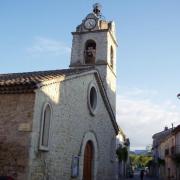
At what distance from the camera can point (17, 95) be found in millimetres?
11406

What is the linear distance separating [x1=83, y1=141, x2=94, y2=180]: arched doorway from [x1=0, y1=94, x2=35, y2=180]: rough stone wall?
5.76 meters

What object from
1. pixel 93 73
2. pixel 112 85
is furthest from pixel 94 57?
pixel 93 73

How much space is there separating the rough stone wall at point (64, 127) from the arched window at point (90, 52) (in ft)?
27.1

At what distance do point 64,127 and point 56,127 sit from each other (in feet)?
2.50

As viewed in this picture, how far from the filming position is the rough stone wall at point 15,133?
10.7m

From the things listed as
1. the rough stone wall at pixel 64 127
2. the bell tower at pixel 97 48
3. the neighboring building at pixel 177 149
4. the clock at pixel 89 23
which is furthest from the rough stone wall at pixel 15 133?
the neighboring building at pixel 177 149

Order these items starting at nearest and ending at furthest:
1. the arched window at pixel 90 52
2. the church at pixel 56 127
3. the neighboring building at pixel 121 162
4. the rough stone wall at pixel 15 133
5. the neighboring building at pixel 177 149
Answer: the rough stone wall at pixel 15 133, the church at pixel 56 127, the arched window at pixel 90 52, the neighboring building at pixel 177 149, the neighboring building at pixel 121 162

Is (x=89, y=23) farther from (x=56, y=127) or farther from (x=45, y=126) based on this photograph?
(x=45, y=126)

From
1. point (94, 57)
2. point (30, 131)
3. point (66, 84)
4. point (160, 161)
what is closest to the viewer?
point (30, 131)

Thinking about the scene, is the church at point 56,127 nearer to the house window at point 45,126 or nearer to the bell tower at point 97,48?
the house window at point 45,126

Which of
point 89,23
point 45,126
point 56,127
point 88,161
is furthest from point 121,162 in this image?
point 45,126

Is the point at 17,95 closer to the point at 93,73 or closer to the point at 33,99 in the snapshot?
the point at 33,99

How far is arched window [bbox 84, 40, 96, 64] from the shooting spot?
84.9ft

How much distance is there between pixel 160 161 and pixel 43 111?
34.3 m
